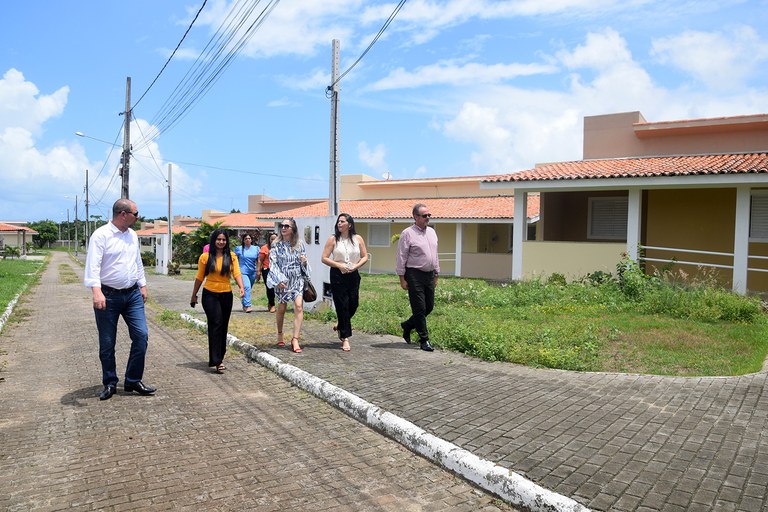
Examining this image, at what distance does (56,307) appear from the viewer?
14.4 m

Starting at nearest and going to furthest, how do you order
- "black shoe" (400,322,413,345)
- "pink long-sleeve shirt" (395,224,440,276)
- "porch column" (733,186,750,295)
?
"pink long-sleeve shirt" (395,224,440,276) → "black shoe" (400,322,413,345) → "porch column" (733,186,750,295)

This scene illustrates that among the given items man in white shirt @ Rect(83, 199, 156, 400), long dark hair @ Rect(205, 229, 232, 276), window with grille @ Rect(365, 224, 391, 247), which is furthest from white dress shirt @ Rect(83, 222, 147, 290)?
window with grille @ Rect(365, 224, 391, 247)

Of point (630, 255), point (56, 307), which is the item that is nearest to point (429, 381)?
point (630, 255)

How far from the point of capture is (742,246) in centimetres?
1295

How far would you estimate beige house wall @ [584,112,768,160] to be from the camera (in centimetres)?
1661

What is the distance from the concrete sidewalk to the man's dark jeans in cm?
169

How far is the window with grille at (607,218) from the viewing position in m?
17.4

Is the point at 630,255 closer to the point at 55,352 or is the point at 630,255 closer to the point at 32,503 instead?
the point at 55,352

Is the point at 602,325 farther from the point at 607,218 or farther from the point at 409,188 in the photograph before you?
the point at 409,188

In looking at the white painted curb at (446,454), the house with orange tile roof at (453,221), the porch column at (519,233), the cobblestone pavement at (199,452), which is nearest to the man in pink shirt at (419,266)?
the white painted curb at (446,454)

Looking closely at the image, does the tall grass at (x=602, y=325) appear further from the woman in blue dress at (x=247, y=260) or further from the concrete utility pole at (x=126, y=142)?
the concrete utility pole at (x=126, y=142)

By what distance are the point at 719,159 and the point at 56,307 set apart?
54.4 feet

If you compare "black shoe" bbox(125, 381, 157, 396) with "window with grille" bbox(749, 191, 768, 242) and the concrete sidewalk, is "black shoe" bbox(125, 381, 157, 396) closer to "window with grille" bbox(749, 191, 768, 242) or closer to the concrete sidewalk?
the concrete sidewalk

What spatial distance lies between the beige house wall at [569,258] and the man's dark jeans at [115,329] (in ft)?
39.2
